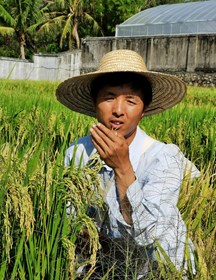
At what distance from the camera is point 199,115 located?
442 cm

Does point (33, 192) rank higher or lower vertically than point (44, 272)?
higher

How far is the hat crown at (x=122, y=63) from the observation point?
188 centimetres

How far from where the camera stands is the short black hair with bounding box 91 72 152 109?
6.25ft

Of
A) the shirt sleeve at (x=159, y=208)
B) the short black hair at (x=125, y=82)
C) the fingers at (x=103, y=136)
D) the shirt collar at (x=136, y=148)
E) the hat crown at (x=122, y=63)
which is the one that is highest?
the hat crown at (x=122, y=63)

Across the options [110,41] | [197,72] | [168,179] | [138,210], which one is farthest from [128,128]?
[110,41]

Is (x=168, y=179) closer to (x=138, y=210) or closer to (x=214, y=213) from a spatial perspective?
(x=138, y=210)

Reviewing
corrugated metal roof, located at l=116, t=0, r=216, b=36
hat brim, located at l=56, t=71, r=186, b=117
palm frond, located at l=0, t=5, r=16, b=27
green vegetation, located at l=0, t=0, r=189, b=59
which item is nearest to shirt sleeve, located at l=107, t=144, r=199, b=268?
hat brim, located at l=56, t=71, r=186, b=117

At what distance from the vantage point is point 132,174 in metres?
1.56

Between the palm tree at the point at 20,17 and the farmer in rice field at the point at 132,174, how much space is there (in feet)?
75.3

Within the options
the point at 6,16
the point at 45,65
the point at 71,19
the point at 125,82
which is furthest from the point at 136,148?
the point at 71,19

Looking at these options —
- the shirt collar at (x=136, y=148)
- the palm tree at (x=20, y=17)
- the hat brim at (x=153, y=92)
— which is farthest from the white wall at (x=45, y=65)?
the shirt collar at (x=136, y=148)

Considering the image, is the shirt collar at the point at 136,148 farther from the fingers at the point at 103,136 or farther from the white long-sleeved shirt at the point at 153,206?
the fingers at the point at 103,136

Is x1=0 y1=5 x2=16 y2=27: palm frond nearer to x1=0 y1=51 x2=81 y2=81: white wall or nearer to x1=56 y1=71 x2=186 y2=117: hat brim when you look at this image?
x1=0 y1=51 x2=81 y2=81: white wall

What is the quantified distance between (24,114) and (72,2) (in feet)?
75.4
